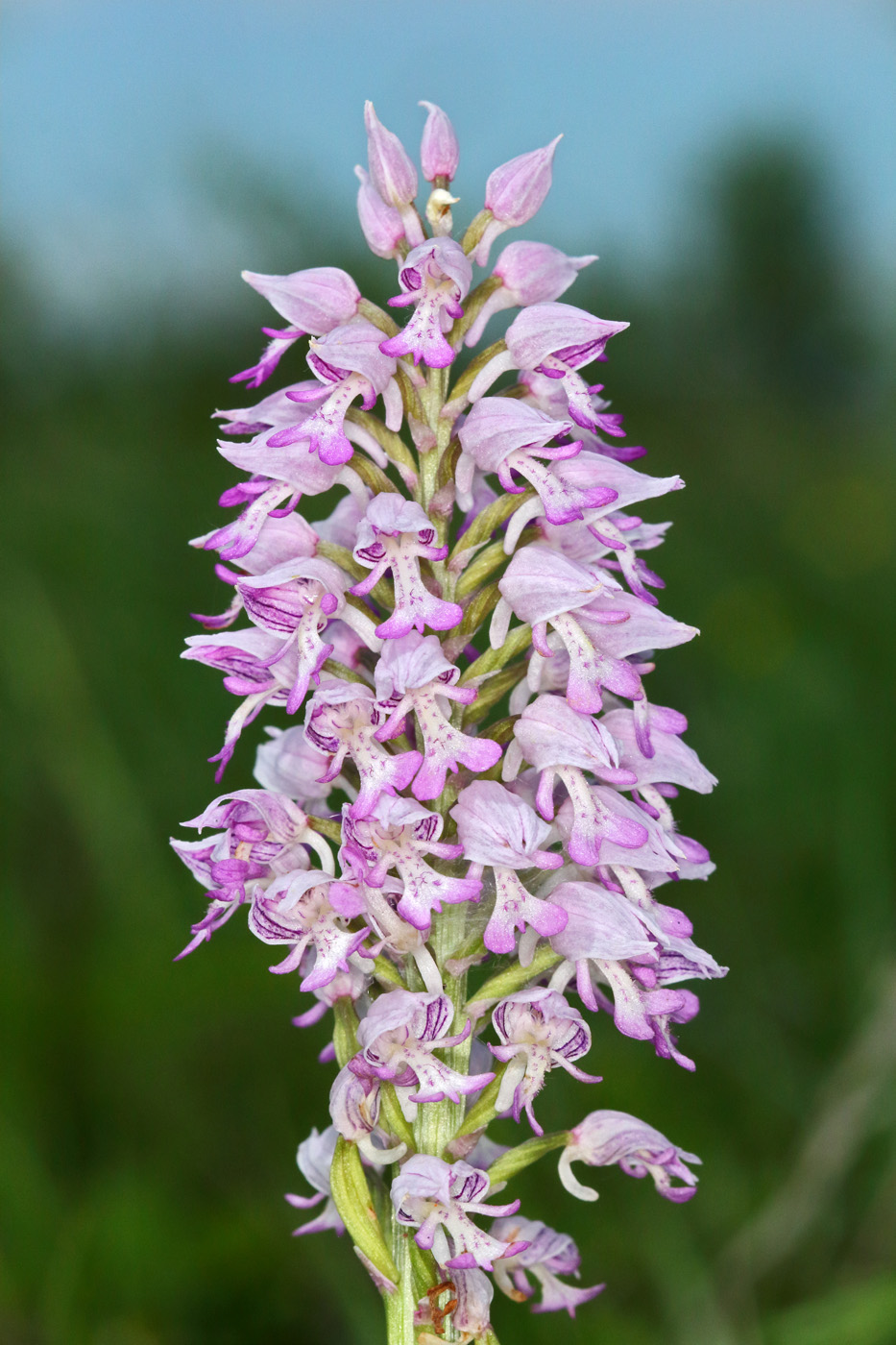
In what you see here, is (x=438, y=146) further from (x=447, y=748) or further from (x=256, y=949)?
(x=256, y=949)

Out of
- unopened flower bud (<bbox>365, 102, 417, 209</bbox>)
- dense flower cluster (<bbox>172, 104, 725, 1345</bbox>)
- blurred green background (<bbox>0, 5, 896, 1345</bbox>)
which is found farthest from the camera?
blurred green background (<bbox>0, 5, 896, 1345</bbox>)

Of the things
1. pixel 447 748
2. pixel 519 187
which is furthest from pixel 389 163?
pixel 447 748

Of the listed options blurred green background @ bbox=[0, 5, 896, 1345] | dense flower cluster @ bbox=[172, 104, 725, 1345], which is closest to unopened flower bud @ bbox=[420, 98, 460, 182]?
dense flower cluster @ bbox=[172, 104, 725, 1345]

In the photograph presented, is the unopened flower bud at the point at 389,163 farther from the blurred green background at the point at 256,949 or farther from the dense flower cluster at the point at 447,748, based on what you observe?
the blurred green background at the point at 256,949

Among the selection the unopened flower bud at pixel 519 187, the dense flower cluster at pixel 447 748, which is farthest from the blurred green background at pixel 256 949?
the unopened flower bud at pixel 519 187

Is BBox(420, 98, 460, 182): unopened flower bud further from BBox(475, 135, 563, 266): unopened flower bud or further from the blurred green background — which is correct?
the blurred green background
